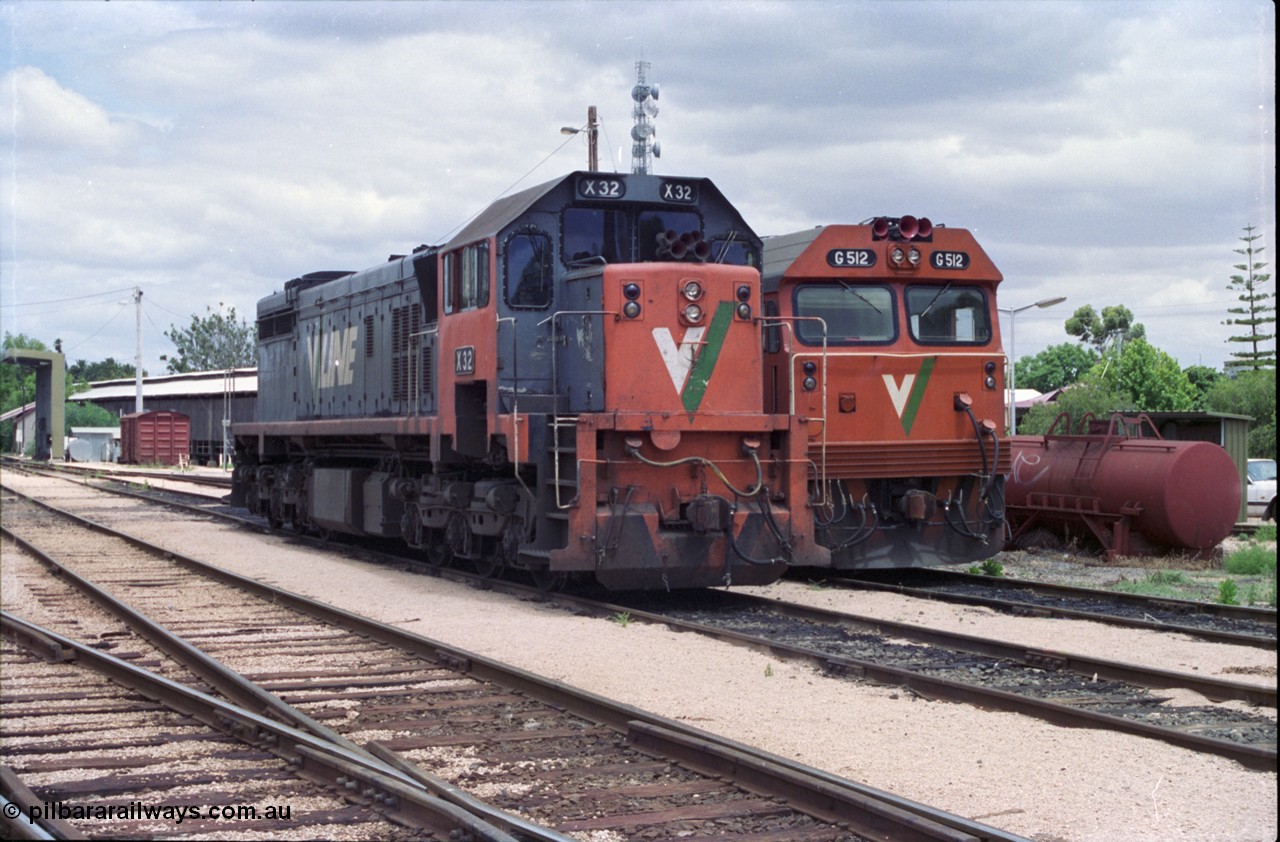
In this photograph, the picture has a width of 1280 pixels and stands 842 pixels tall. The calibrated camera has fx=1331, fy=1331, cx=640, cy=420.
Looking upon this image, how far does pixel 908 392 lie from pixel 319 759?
28.5 feet

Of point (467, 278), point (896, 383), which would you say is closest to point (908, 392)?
point (896, 383)

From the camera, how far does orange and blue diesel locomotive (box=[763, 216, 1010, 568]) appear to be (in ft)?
43.0

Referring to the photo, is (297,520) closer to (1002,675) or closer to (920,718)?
(1002,675)

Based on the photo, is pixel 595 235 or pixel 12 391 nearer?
pixel 595 235

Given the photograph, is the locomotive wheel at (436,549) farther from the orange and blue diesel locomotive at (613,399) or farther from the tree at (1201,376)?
the tree at (1201,376)

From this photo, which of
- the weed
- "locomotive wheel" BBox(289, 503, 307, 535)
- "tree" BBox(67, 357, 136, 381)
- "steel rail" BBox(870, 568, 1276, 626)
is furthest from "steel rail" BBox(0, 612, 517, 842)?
"tree" BBox(67, 357, 136, 381)

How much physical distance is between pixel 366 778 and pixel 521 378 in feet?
21.8

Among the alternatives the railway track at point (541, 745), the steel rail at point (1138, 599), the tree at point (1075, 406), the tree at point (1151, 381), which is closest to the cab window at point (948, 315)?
the steel rail at point (1138, 599)

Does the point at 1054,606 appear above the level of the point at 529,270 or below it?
below

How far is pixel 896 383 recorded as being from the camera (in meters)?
13.3

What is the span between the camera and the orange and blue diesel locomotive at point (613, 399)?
11109 mm

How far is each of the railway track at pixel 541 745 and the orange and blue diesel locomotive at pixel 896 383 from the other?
202 inches

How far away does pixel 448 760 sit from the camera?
6223 mm

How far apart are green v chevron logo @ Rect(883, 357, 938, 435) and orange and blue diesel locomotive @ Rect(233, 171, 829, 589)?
0.81 metres
